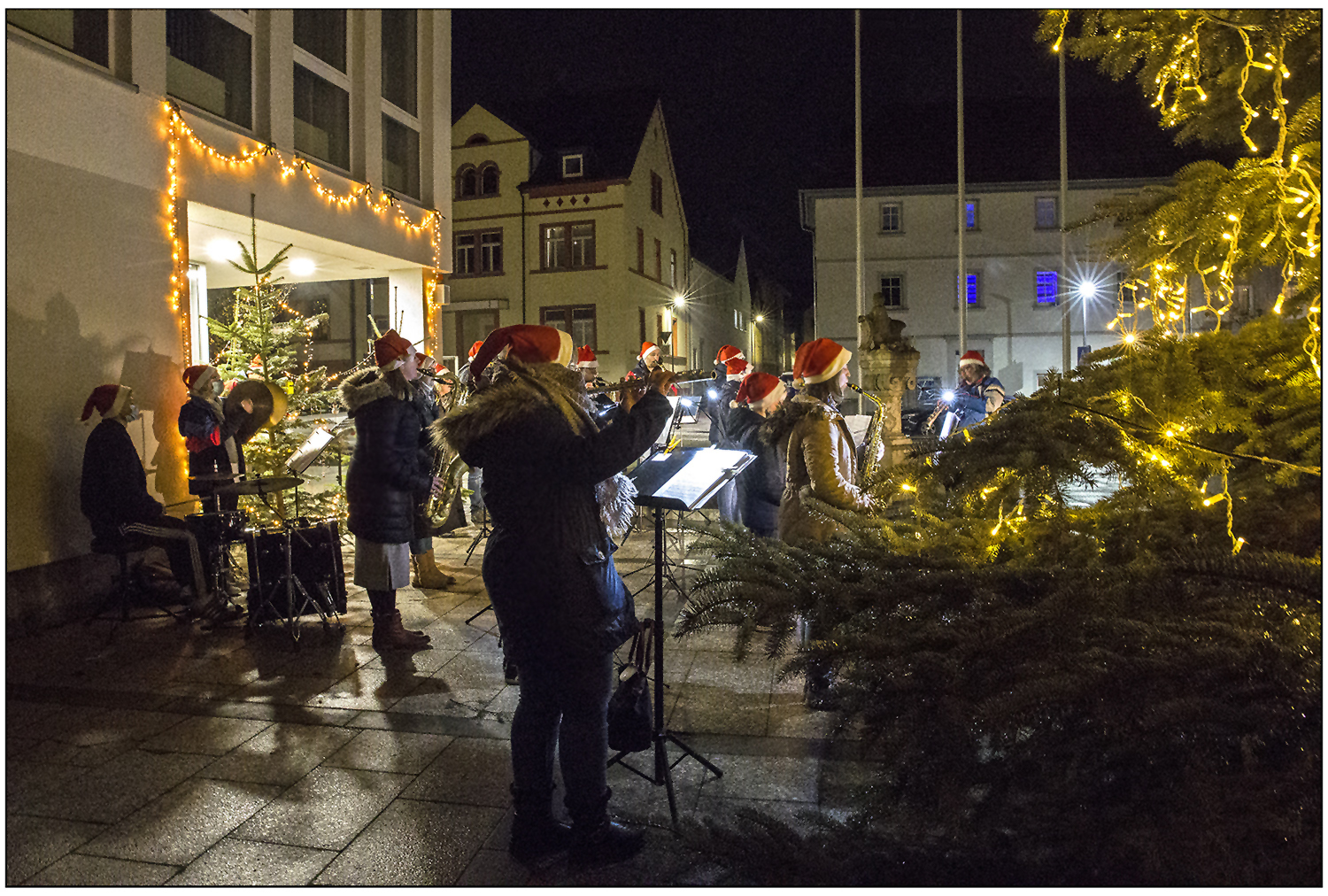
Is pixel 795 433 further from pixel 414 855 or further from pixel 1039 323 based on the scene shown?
pixel 1039 323

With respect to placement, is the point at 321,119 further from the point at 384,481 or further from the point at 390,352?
the point at 384,481

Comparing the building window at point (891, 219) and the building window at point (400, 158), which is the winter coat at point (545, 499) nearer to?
the building window at point (400, 158)

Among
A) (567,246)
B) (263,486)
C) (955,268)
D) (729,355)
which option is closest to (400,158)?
(729,355)

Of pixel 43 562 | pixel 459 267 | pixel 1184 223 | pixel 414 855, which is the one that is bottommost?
pixel 414 855

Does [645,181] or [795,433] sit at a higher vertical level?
[645,181]

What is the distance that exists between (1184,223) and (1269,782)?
1.98 m

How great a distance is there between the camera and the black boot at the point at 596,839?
322 cm

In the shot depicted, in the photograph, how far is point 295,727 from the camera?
15.2ft

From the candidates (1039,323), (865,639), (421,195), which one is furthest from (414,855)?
(1039,323)

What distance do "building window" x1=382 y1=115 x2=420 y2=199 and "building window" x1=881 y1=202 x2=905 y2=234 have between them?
88.6 feet

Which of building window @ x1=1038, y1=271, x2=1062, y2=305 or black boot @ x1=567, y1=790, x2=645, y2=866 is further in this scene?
building window @ x1=1038, y1=271, x2=1062, y2=305

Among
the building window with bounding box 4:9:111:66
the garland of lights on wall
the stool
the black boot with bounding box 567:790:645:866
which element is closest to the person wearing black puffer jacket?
the stool

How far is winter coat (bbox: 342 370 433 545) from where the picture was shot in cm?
596

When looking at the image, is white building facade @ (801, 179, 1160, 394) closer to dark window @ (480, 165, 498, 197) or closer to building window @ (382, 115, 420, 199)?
dark window @ (480, 165, 498, 197)
